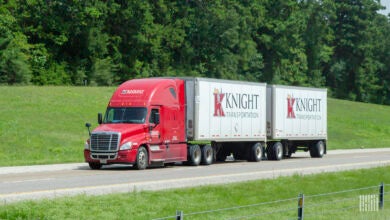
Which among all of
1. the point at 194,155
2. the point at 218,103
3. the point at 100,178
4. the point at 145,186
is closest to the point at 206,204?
the point at 145,186

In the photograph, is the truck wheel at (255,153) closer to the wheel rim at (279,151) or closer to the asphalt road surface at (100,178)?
the wheel rim at (279,151)

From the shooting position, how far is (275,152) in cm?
3962

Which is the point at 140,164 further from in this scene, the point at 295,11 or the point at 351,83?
the point at 351,83

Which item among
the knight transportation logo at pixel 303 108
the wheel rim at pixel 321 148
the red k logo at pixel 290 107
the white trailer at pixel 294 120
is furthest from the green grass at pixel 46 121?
the wheel rim at pixel 321 148

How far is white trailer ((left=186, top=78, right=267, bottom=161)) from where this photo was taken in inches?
1319

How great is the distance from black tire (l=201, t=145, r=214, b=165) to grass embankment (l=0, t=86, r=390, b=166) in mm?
6187

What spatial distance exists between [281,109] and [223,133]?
580 cm

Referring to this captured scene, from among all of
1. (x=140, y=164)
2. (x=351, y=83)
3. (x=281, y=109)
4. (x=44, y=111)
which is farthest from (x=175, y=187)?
(x=351, y=83)

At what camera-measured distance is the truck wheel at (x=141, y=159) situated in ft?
98.6

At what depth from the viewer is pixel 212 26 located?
96.1m

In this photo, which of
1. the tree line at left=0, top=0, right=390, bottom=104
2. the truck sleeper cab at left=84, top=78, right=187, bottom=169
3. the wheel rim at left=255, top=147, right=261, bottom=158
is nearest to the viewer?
the truck sleeper cab at left=84, top=78, right=187, bottom=169

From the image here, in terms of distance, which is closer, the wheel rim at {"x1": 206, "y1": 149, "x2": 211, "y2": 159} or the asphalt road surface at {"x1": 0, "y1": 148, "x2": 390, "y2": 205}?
the asphalt road surface at {"x1": 0, "y1": 148, "x2": 390, "y2": 205}

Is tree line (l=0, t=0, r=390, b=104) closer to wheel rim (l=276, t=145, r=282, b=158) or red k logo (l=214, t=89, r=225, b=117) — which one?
wheel rim (l=276, t=145, r=282, b=158)

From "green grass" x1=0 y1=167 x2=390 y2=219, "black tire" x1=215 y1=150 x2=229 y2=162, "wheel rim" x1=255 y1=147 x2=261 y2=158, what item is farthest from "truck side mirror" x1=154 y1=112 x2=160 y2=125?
"wheel rim" x1=255 y1=147 x2=261 y2=158
